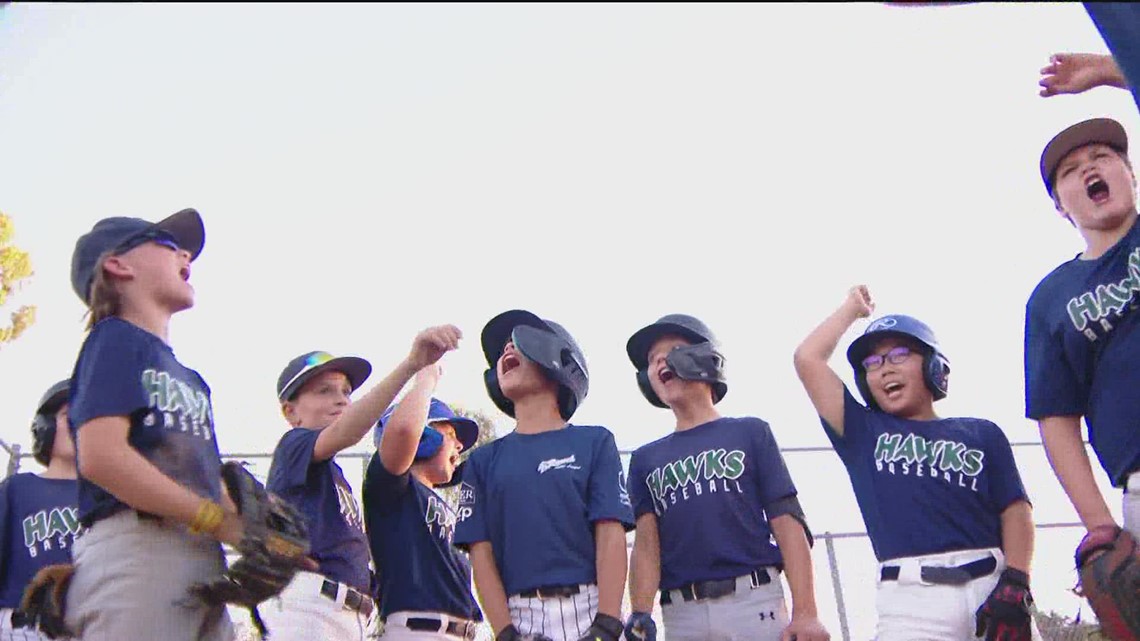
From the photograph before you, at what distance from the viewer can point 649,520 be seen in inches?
209

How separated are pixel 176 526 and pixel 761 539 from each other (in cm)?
271

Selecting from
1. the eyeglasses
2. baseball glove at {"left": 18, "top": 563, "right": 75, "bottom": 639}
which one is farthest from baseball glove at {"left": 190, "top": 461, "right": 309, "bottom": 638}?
the eyeglasses

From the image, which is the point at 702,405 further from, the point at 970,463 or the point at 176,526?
the point at 176,526

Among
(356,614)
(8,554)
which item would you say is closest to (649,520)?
(356,614)

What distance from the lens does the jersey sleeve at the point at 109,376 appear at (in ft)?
11.1

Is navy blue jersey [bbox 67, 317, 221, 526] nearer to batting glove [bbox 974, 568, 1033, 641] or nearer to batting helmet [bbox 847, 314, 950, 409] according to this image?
batting glove [bbox 974, 568, 1033, 641]

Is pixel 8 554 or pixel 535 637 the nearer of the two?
pixel 535 637

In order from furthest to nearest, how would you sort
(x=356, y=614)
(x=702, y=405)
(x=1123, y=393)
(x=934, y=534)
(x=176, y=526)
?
(x=702, y=405) < (x=356, y=614) < (x=934, y=534) < (x=1123, y=393) < (x=176, y=526)

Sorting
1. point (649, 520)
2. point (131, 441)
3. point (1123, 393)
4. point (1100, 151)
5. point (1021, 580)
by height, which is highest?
point (1100, 151)

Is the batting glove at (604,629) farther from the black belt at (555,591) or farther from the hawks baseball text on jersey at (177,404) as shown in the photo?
the hawks baseball text on jersey at (177,404)

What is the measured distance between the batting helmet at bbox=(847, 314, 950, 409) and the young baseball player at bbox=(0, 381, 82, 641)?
417 centimetres

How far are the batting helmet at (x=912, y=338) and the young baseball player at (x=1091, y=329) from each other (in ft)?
3.16

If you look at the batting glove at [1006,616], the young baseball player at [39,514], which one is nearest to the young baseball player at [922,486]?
the batting glove at [1006,616]

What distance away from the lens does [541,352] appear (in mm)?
5086
